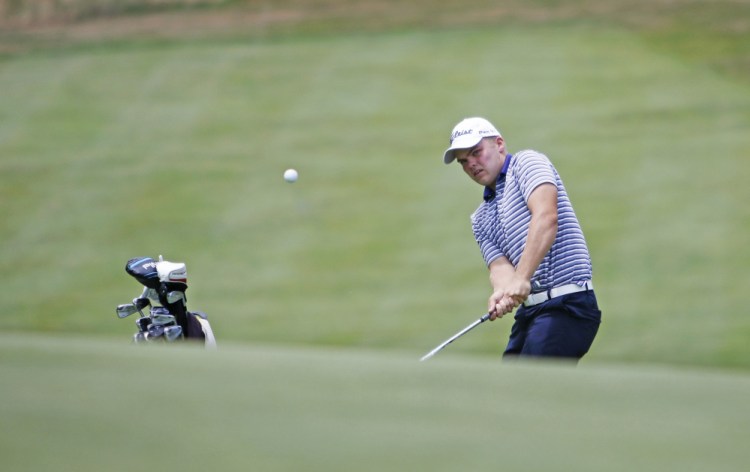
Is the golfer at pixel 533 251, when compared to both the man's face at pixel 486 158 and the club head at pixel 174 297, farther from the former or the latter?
the club head at pixel 174 297

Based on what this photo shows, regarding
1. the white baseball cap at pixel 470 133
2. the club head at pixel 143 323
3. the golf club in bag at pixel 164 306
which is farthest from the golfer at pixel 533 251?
the club head at pixel 143 323

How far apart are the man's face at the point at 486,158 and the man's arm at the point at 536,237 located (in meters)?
0.32

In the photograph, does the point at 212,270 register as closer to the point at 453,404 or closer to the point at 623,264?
the point at 623,264

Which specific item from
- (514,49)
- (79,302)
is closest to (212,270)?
(79,302)

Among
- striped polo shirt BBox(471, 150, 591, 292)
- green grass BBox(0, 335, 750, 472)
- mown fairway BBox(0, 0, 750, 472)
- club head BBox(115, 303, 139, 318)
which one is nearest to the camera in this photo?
green grass BBox(0, 335, 750, 472)

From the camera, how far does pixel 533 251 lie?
4484 mm

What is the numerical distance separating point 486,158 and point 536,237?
471 millimetres

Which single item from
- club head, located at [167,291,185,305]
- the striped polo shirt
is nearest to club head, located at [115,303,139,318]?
club head, located at [167,291,185,305]

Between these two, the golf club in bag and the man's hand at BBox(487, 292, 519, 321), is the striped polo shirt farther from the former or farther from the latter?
the golf club in bag

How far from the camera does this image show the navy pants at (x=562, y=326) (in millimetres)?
4660

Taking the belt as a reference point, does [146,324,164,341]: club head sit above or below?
above

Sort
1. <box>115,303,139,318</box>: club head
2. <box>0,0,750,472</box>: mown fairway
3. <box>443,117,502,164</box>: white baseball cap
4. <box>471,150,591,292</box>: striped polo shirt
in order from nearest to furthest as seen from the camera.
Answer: <box>471,150,591,292</box>: striped polo shirt, <box>443,117,502,164</box>: white baseball cap, <box>115,303,139,318</box>: club head, <box>0,0,750,472</box>: mown fairway

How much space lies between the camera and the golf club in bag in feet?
16.6

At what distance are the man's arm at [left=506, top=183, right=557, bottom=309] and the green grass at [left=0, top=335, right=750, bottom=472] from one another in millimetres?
855
